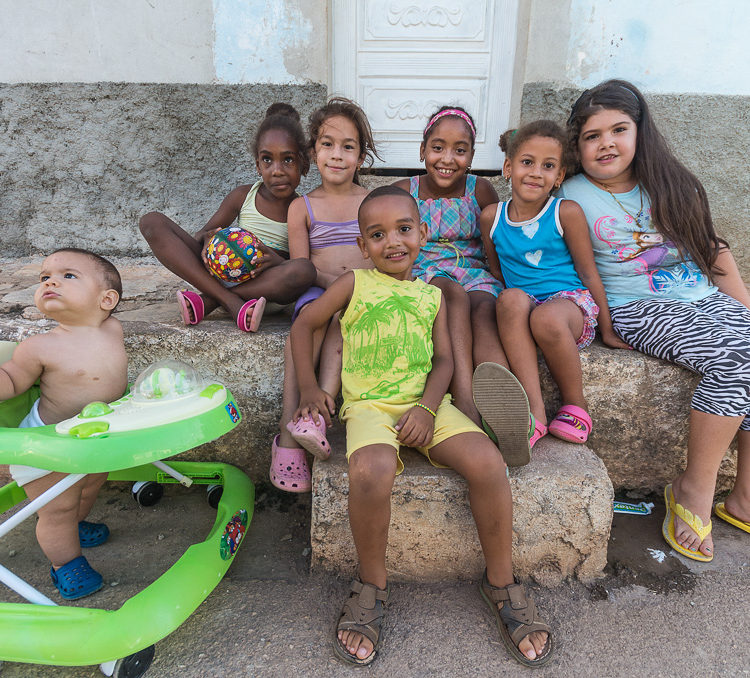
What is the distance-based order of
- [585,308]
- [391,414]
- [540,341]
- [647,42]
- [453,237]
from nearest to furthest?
[391,414]
[540,341]
[585,308]
[453,237]
[647,42]

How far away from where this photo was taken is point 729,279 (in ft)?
6.63

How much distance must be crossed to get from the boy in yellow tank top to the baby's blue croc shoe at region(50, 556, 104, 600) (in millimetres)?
738

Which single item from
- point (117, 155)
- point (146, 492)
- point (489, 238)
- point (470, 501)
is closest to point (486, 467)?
point (470, 501)

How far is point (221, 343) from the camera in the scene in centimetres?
193

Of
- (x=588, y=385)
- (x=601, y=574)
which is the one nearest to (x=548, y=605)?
(x=601, y=574)

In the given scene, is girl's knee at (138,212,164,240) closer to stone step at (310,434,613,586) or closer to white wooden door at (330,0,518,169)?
stone step at (310,434,613,586)

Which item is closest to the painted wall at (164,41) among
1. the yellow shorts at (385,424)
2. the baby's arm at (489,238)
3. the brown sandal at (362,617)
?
the baby's arm at (489,238)

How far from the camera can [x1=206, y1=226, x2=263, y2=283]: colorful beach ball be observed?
2033 mm

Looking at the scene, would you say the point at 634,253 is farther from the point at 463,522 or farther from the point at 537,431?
the point at 463,522

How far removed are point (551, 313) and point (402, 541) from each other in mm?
883

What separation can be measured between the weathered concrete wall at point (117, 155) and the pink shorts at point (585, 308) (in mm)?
1885

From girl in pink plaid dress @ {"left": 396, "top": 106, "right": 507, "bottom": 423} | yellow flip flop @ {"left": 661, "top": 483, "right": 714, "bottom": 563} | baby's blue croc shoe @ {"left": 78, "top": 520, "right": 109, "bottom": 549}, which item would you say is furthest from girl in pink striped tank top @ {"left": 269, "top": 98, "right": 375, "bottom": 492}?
yellow flip flop @ {"left": 661, "top": 483, "right": 714, "bottom": 563}

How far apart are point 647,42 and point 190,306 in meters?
2.86

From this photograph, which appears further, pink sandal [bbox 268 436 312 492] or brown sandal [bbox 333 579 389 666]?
pink sandal [bbox 268 436 312 492]
